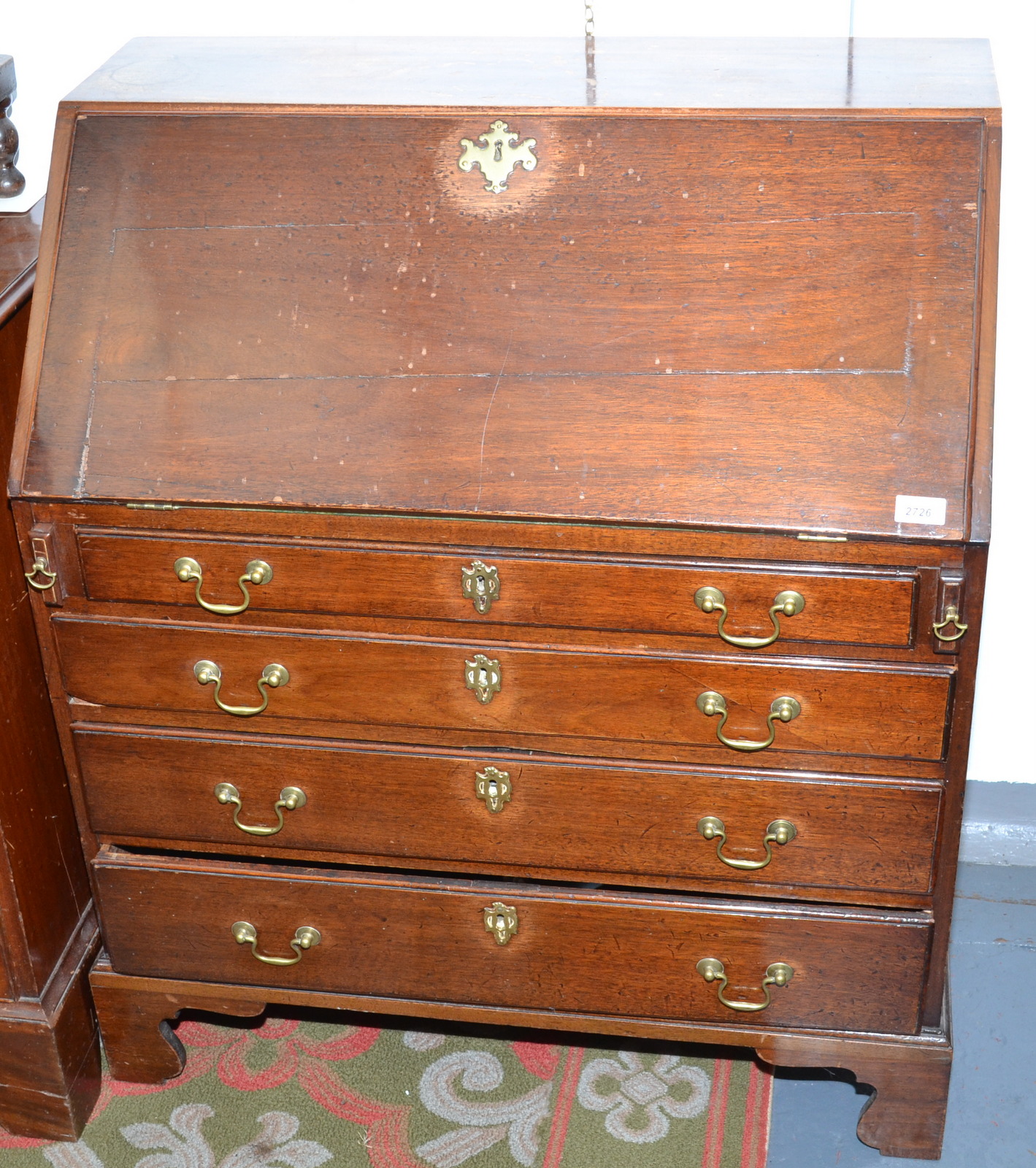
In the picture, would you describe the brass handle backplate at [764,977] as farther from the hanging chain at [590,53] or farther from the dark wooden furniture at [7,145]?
the dark wooden furniture at [7,145]

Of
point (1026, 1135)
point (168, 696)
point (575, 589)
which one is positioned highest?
point (575, 589)

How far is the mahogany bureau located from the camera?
170 cm

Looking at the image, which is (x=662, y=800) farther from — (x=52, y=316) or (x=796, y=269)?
(x=52, y=316)

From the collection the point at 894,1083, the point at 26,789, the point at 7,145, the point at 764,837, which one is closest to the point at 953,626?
the point at 764,837

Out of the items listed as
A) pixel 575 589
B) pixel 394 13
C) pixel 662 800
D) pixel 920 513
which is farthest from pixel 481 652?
pixel 394 13

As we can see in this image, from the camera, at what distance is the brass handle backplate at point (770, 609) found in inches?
67.5

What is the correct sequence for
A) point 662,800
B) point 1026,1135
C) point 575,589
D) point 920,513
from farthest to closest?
point 1026,1135 → point 662,800 → point 575,589 → point 920,513

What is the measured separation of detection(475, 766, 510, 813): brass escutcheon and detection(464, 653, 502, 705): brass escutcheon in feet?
0.40

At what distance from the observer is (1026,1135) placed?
7.13ft

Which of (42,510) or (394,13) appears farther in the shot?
(394,13)

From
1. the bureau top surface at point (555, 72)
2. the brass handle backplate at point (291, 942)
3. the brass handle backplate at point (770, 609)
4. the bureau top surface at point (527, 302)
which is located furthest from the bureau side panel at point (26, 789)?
the brass handle backplate at point (770, 609)

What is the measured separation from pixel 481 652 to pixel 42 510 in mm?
613

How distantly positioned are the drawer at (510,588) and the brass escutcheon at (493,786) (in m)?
0.24

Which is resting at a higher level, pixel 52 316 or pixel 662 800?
pixel 52 316
